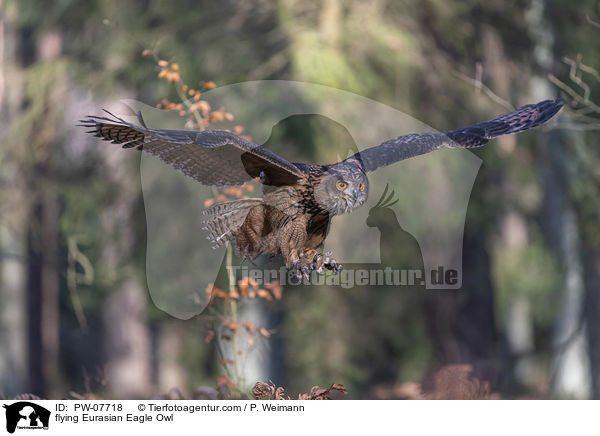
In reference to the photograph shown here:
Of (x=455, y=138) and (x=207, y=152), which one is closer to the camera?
(x=207, y=152)

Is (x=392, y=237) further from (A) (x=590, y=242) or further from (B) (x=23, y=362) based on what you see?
(B) (x=23, y=362)

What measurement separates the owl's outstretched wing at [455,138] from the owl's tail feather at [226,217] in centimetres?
74

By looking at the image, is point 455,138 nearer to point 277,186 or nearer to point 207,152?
point 277,186

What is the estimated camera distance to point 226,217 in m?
4.18

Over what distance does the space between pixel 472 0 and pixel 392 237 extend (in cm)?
349

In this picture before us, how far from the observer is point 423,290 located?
36.2 feet

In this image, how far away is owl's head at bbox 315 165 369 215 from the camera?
3787 millimetres

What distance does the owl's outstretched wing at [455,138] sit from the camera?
4.31 meters
